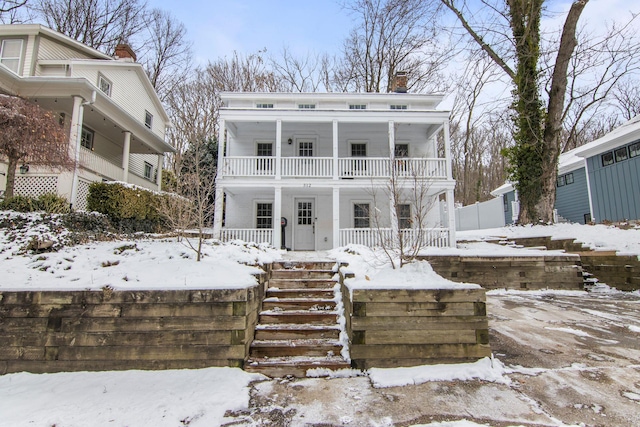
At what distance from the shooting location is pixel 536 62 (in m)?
12.4

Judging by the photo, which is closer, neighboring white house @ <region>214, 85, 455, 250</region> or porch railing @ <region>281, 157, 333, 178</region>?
neighboring white house @ <region>214, 85, 455, 250</region>

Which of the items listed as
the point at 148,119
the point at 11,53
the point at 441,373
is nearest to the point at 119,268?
the point at 441,373

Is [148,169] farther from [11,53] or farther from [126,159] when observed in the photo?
[11,53]

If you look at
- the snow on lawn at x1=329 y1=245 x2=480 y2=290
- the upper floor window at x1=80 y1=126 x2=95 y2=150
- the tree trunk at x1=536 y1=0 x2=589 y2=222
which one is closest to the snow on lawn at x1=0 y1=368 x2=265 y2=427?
the snow on lawn at x1=329 y1=245 x2=480 y2=290

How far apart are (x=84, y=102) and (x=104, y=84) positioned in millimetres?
4347

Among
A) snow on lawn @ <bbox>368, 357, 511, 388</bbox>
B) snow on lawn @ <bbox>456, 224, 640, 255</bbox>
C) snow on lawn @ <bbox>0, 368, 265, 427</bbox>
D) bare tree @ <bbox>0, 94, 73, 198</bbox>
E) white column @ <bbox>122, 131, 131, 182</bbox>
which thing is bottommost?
snow on lawn @ <bbox>0, 368, 265, 427</bbox>

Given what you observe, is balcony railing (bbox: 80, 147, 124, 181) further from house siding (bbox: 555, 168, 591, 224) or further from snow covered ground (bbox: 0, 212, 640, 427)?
house siding (bbox: 555, 168, 591, 224)

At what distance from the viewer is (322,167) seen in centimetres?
1140

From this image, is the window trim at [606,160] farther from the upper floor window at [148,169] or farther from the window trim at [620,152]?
the upper floor window at [148,169]

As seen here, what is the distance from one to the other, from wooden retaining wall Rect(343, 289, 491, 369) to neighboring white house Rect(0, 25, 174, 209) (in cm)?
926

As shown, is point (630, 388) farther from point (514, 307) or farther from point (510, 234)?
point (510, 234)

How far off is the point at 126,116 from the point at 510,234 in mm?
14714

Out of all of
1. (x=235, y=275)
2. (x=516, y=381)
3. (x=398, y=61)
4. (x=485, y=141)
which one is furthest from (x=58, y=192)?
(x=485, y=141)

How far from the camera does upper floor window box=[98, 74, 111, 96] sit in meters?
13.6
